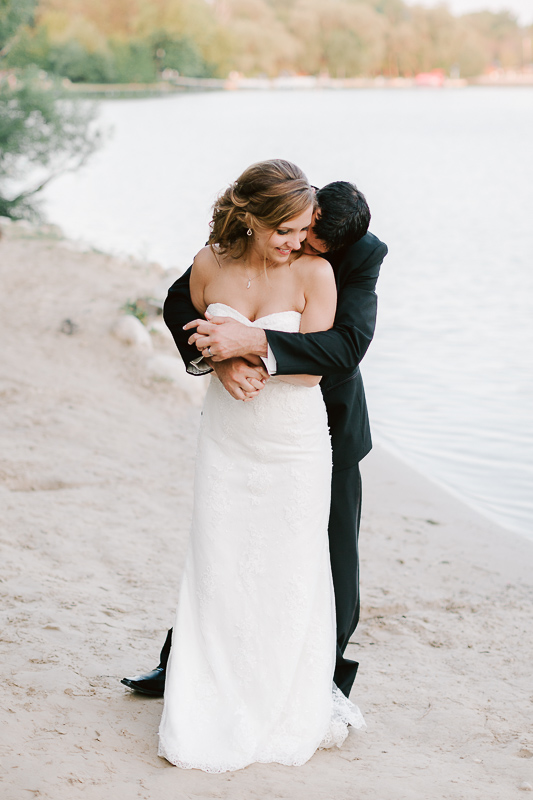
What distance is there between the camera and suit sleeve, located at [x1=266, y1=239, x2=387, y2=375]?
2740 millimetres

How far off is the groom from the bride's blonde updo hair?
16 centimetres

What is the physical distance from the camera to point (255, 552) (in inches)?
116

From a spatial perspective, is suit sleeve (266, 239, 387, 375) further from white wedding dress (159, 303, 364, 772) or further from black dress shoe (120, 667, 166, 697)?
black dress shoe (120, 667, 166, 697)

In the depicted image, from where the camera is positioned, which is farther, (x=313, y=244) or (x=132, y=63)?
(x=132, y=63)

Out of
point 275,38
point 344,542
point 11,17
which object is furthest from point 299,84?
point 344,542

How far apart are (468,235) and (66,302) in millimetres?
13164

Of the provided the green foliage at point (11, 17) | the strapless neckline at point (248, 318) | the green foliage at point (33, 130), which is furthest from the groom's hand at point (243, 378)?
the green foliage at point (11, 17)

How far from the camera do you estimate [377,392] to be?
9.34 m

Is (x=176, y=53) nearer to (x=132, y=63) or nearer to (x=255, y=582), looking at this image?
(x=132, y=63)

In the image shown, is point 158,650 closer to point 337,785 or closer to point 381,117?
point 337,785

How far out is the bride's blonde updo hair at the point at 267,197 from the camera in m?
2.66

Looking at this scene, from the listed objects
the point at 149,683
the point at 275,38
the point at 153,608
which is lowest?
the point at 153,608

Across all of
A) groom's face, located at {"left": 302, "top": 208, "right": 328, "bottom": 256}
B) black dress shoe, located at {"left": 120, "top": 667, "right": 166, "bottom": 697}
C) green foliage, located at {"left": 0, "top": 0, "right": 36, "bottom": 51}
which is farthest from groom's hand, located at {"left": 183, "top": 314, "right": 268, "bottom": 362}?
green foliage, located at {"left": 0, "top": 0, "right": 36, "bottom": 51}

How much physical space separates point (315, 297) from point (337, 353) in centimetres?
20
